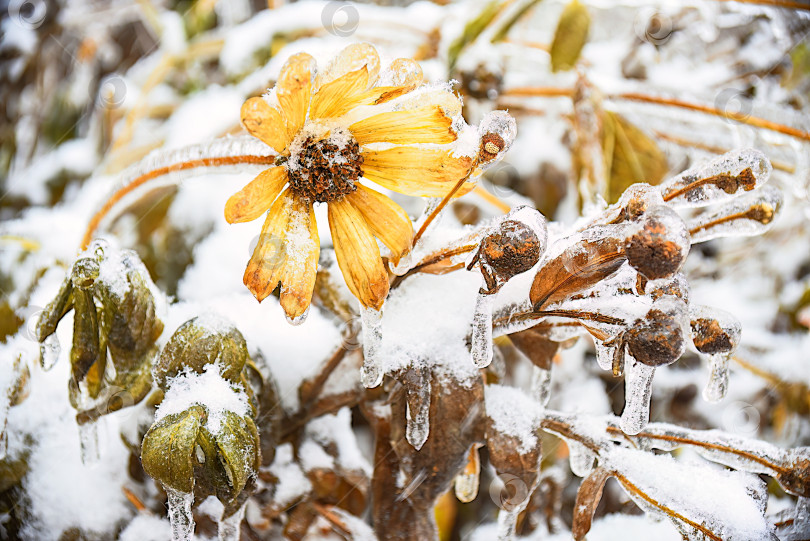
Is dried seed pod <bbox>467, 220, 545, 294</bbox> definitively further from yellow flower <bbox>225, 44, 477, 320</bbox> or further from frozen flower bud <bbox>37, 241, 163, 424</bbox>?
frozen flower bud <bbox>37, 241, 163, 424</bbox>

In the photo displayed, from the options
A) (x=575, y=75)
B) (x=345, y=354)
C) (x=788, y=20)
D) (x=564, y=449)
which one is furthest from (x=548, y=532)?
(x=788, y=20)

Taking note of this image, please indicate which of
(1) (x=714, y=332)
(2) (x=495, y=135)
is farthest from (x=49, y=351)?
(1) (x=714, y=332)

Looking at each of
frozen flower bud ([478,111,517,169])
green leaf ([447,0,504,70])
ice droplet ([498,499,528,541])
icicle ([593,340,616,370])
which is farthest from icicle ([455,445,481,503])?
green leaf ([447,0,504,70])

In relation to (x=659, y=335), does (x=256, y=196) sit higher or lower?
higher

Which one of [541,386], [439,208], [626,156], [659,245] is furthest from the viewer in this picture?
[626,156]

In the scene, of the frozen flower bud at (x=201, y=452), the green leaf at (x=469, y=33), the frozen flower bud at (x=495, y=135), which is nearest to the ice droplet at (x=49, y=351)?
the frozen flower bud at (x=201, y=452)

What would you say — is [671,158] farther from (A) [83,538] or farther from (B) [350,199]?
(A) [83,538]

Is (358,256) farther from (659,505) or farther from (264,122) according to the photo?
(659,505)

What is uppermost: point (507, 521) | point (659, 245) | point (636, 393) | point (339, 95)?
point (339, 95)
